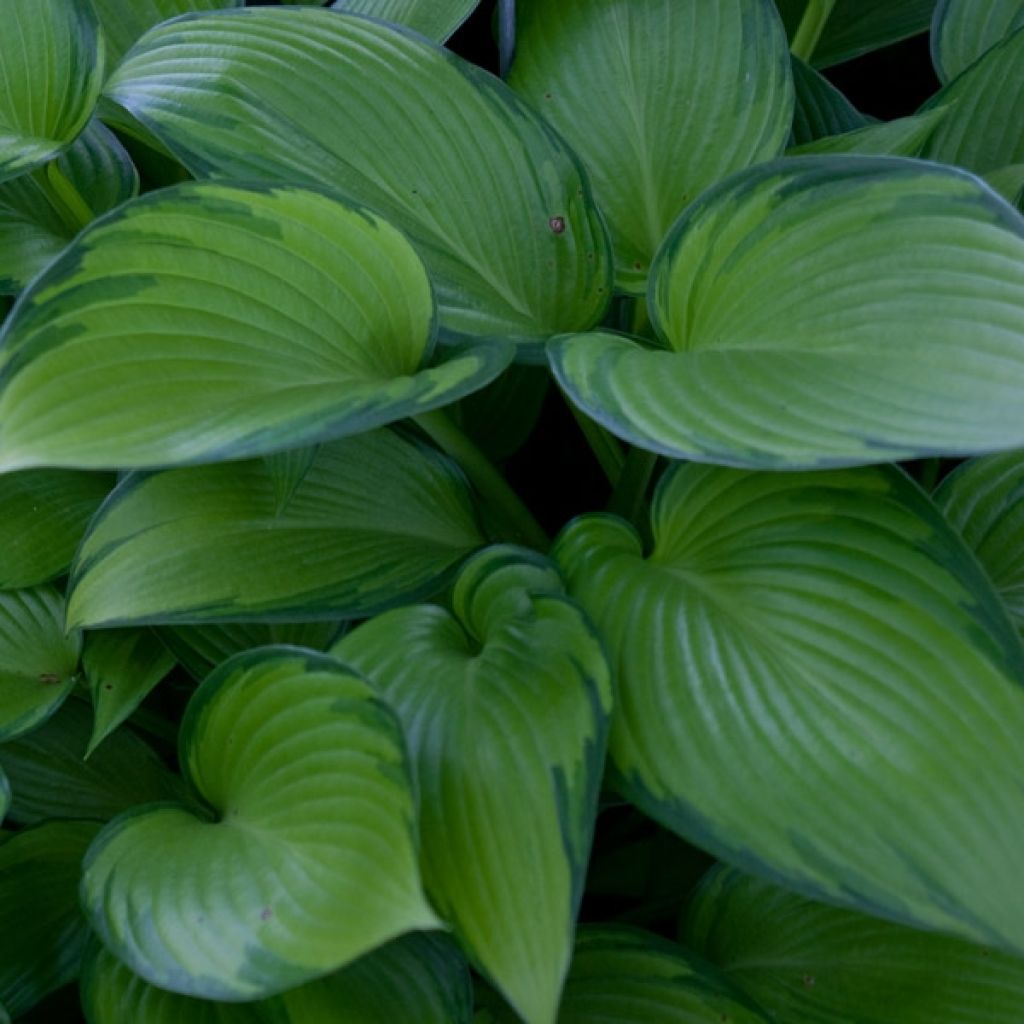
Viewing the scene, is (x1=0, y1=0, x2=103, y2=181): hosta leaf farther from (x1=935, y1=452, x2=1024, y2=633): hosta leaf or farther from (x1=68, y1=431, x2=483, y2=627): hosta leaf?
(x1=935, y1=452, x2=1024, y2=633): hosta leaf

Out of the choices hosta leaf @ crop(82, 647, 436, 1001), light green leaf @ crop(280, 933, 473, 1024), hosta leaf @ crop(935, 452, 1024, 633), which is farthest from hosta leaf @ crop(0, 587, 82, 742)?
hosta leaf @ crop(935, 452, 1024, 633)

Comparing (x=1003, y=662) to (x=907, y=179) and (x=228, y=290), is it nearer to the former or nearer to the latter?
(x=907, y=179)

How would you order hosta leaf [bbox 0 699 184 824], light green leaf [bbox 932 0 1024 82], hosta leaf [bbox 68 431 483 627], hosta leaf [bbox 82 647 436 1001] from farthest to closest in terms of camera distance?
1. light green leaf [bbox 932 0 1024 82]
2. hosta leaf [bbox 0 699 184 824]
3. hosta leaf [bbox 68 431 483 627]
4. hosta leaf [bbox 82 647 436 1001]

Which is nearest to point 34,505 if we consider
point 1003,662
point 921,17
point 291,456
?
point 291,456

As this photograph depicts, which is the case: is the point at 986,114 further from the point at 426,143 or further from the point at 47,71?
the point at 47,71

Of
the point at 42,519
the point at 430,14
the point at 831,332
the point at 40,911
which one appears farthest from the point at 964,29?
the point at 40,911
